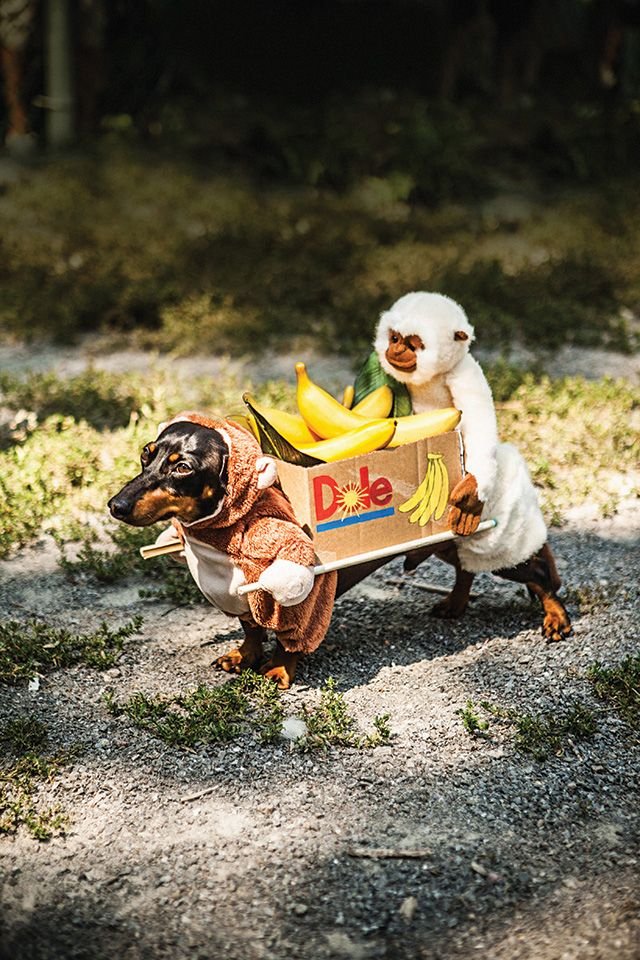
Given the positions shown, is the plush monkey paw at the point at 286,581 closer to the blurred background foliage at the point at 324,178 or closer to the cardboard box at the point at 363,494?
the cardboard box at the point at 363,494

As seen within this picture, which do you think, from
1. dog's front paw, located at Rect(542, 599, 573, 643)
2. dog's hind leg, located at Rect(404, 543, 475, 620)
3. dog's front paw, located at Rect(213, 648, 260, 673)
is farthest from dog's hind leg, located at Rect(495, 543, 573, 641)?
dog's front paw, located at Rect(213, 648, 260, 673)

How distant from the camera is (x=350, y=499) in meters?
3.48

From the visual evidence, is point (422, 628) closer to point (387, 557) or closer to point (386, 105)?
point (387, 557)

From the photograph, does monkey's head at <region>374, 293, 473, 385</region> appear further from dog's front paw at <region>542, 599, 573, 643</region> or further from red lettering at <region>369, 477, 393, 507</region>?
dog's front paw at <region>542, 599, 573, 643</region>

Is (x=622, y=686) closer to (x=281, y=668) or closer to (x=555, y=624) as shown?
(x=555, y=624)

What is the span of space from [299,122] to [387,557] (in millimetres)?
8295

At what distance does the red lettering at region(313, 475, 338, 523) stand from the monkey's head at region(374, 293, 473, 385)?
0.54 metres

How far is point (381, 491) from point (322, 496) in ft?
0.70

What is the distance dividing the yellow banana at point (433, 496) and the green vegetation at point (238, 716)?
24.0 inches

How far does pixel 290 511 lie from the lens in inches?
136

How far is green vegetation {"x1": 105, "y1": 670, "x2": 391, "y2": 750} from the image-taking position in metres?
3.39

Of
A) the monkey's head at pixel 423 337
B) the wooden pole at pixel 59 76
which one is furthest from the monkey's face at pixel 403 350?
the wooden pole at pixel 59 76

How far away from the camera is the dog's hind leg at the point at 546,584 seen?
13.0 feet

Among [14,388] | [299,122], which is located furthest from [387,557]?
[299,122]
